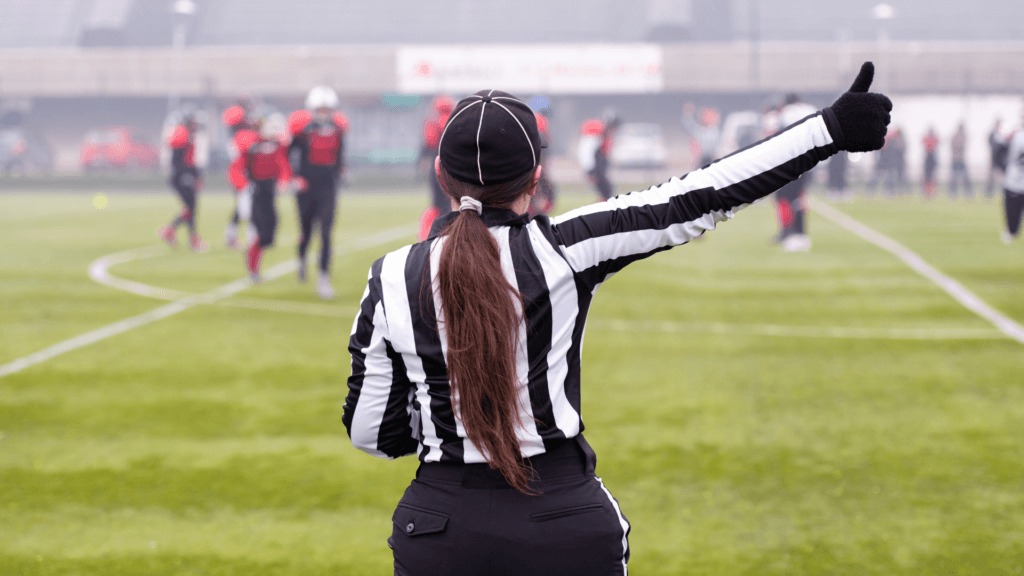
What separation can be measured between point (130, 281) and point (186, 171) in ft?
11.9

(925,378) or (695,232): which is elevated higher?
(695,232)

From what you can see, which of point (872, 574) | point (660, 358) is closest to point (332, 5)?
point (660, 358)

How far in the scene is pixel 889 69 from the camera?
1863 inches

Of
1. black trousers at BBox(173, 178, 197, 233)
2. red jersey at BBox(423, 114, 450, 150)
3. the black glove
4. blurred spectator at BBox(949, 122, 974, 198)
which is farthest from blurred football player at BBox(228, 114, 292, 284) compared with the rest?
blurred spectator at BBox(949, 122, 974, 198)

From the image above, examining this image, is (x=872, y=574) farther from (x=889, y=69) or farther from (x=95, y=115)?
(x=95, y=115)

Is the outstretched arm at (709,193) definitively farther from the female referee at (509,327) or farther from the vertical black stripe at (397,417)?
the vertical black stripe at (397,417)

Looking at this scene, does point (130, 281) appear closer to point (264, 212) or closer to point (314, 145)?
point (264, 212)

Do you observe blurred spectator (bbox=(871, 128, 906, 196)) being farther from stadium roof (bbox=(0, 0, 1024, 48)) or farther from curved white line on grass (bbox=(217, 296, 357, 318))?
stadium roof (bbox=(0, 0, 1024, 48))

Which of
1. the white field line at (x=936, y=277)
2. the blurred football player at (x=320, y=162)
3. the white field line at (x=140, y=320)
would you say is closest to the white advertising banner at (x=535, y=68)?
the white field line at (x=936, y=277)

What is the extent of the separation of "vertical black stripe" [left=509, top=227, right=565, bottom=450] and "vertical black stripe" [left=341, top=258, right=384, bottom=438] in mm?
303

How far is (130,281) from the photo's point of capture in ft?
38.9

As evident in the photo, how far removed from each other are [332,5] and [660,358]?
58.5 meters

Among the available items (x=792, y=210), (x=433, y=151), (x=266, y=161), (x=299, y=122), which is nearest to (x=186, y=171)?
(x=266, y=161)

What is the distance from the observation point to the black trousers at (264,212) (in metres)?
11.3
